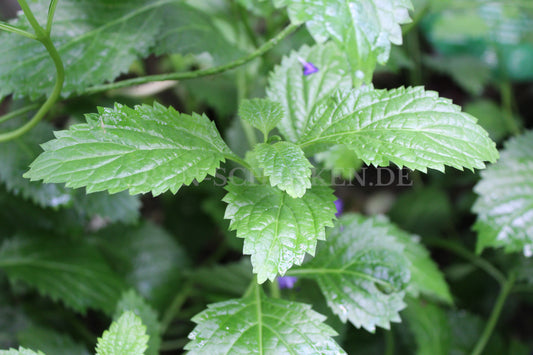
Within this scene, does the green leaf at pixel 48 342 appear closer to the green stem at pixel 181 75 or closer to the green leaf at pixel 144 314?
the green leaf at pixel 144 314

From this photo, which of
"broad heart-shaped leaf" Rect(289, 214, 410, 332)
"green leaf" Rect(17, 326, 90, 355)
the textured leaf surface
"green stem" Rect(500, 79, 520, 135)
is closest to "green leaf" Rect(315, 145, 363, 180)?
the textured leaf surface

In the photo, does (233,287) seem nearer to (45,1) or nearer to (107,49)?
(107,49)

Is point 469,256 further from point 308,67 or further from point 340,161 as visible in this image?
point 308,67

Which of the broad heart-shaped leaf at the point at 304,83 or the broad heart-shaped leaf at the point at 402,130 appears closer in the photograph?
the broad heart-shaped leaf at the point at 402,130

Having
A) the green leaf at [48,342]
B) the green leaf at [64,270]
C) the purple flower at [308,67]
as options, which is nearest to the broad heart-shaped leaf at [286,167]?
the purple flower at [308,67]

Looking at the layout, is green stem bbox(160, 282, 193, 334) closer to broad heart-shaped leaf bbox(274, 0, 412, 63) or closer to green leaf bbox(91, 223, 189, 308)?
green leaf bbox(91, 223, 189, 308)

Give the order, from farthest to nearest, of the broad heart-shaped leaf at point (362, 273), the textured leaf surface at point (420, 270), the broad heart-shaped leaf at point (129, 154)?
the textured leaf surface at point (420, 270) → the broad heart-shaped leaf at point (362, 273) → the broad heart-shaped leaf at point (129, 154)

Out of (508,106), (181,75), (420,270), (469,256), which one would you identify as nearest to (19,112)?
(181,75)
